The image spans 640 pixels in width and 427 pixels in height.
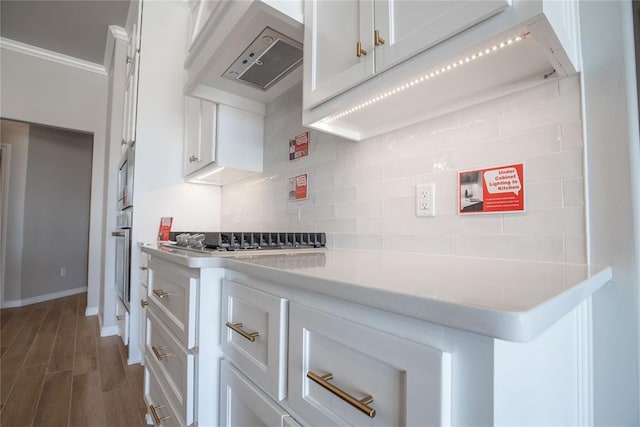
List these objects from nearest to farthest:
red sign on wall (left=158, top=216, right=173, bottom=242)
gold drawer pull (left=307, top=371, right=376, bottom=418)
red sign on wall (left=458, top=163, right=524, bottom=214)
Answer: gold drawer pull (left=307, top=371, right=376, bottom=418) → red sign on wall (left=458, top=163, right=524, bottom=214) → red sign on wall (left=158, top=216, right=173, bottom=242)

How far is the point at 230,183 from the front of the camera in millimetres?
2506

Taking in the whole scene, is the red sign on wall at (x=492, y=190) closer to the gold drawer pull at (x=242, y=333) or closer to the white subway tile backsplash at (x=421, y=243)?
the white subway tile backsplash at (x=421, y=243)

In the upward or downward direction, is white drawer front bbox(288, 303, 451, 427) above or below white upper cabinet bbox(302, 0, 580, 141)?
below

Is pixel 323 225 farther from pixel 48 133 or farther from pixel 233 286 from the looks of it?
pixel 48 133

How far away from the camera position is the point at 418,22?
76 centimetres

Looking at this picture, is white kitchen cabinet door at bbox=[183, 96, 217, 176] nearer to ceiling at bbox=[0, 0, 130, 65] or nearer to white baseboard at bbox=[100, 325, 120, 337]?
ceiling at bbox=[0, 0, 130, 65]

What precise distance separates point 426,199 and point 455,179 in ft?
0.39

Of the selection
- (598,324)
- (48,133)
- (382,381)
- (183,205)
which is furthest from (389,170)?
(48,133)

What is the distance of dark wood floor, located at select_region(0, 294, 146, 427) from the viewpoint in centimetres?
159

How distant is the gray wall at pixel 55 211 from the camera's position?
13.7 feet

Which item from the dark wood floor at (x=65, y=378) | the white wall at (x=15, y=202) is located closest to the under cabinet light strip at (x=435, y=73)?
the dark wood floor at (x=65, y=378)

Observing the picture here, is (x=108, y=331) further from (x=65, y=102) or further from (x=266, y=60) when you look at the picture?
(x=266, y=60)

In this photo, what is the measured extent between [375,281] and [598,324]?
0.62m

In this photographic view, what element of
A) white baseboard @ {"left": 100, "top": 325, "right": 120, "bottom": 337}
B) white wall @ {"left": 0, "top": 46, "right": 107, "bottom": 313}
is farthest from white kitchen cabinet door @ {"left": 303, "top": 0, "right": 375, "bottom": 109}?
white wall @ {"left": 0, "top": 46, "right": 107, "bottom": 313}
